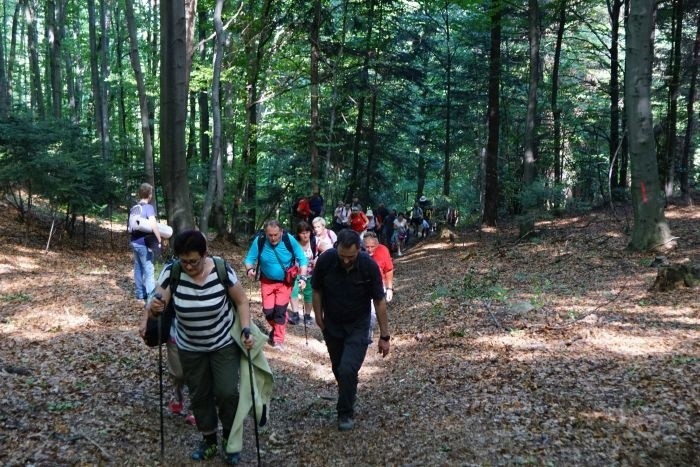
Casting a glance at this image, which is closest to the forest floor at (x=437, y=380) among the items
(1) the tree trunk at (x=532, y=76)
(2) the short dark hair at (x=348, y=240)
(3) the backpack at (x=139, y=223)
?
(3) the backpack at (x=139, y=223)

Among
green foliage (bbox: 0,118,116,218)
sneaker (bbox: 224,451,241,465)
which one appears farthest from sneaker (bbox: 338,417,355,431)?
green foliage (bbox: 0,118,116,218)

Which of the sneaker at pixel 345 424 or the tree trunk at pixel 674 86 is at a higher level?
the tree trunk at pixel 674 86

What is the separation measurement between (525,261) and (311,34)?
1081 centimetres

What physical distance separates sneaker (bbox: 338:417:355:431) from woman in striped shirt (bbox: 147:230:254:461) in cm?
136

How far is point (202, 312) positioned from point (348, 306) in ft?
5.84

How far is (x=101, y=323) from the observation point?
8.90 m

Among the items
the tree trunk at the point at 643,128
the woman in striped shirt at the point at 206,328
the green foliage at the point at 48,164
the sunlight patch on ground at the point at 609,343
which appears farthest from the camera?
the green foliage at the point at 48,164

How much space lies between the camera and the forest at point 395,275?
5266mm

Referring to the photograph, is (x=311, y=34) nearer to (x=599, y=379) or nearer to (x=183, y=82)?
(x=183, y=82)

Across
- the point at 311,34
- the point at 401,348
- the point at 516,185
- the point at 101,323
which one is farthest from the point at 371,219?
the point at 101,323

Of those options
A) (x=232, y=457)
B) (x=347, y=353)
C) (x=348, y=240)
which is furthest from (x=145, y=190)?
(x=232, y=457)

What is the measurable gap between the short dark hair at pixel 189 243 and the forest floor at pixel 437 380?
1841 millimetres

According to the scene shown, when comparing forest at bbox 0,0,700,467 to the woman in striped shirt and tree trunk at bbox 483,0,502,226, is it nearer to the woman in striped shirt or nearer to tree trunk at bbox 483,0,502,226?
tree trunk at bbox 483,0,502,226

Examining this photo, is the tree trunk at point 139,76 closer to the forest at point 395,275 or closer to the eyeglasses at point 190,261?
the forest at point 395,275
